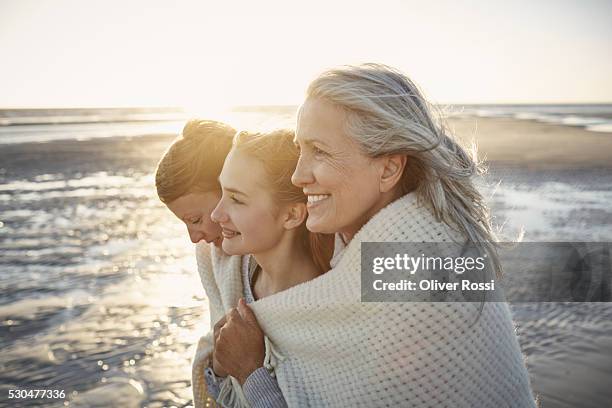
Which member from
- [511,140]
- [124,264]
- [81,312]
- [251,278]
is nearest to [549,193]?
[124,264]

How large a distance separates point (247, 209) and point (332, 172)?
0.54m

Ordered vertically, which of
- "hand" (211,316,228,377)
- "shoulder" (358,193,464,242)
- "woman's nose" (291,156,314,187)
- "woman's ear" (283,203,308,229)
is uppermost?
"woman's nose" (291,156,314,187)

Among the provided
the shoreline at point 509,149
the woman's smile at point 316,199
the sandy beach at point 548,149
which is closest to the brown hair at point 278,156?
the woman's smile at point 316,199

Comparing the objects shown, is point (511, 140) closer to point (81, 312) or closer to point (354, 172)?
point (81, 312)

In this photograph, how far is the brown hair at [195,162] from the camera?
9.82 ft

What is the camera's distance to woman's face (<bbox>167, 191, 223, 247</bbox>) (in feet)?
9.96

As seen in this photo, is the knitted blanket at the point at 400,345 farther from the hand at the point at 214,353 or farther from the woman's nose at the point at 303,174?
the hand at the point at 214,353

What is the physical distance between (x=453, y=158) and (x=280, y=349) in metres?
1.03

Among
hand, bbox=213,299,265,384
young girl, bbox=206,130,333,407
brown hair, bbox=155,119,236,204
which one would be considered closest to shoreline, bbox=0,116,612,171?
brown hair, bbox=155,119,236,204

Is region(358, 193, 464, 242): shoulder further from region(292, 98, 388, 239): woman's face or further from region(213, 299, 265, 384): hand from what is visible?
region(213, 299, 265, 384): hand

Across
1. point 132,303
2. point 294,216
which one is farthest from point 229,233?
point 132,303

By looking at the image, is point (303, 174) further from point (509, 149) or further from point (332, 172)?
point (509, 149)

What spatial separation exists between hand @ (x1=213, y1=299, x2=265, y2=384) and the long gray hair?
0.90m

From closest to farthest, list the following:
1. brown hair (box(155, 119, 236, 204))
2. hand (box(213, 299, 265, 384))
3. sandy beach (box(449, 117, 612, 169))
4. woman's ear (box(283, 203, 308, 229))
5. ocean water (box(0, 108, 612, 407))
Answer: hand (box(213, 299, 265, 384)) → woman's ear (box(283, 203, 308, 229)) → brown hair (box(155, 119, 236, 204)) → ocean water (box(0, 108, 612, 407)) → sandy beach (box(449, 117, 612, 169))
